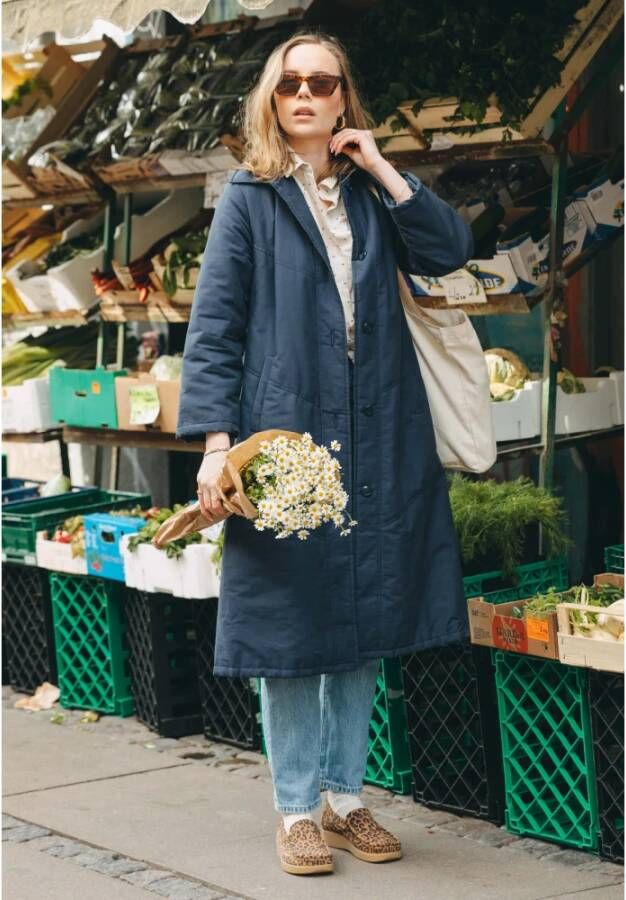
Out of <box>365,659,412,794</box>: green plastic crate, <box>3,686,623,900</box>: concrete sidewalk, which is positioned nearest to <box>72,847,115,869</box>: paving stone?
<box>3,686,623,900</box>: concrete sidewalk

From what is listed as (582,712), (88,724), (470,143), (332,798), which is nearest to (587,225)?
(470,143)

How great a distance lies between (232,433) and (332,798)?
116 cm

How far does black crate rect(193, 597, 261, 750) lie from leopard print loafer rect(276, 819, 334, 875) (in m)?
1.33

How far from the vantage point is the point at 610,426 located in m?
5.85

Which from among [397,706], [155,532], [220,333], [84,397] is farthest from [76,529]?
[220,333]

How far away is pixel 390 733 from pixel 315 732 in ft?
2.65

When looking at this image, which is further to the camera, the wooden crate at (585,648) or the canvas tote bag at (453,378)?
the canvas tote bag at (453,378)

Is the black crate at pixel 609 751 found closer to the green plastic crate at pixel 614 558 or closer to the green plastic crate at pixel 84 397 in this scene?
the green plastic crate at pixel 614 558

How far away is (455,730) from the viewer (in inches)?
197

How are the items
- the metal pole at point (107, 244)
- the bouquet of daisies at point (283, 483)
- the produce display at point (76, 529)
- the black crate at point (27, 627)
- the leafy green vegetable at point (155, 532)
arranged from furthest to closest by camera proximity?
the metal pole at point (107, 244) → the black crate at point (27, 627) → the produce display at point (76, 529) → the leafy green vegetable at point (155, 532) → the bouquet of daisies at point (283, 483)

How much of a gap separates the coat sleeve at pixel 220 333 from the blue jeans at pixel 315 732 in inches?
29.8

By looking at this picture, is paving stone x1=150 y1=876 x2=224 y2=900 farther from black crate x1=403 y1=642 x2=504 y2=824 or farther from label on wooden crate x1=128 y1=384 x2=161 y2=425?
label on wooden crate x1=128 y1=384 x2=161 y2=425

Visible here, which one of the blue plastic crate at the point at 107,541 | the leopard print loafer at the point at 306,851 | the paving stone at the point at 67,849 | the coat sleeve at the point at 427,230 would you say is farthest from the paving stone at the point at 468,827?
the blue plastic crate at the point at 107,541

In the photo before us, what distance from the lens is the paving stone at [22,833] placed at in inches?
197
